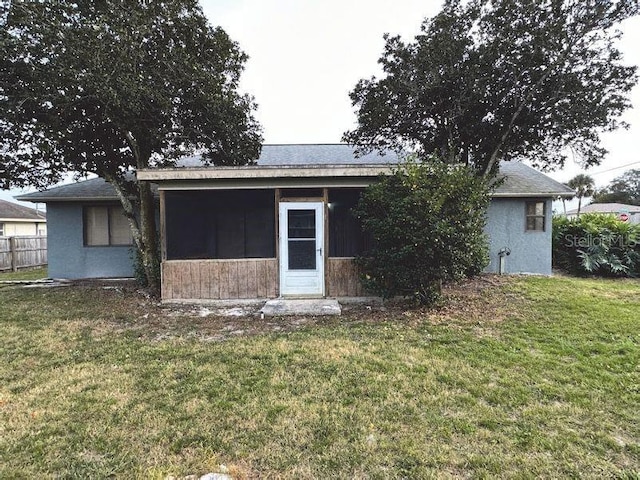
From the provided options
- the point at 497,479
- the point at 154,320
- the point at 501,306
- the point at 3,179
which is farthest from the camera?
the point at 3,179

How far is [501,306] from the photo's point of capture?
6.47m

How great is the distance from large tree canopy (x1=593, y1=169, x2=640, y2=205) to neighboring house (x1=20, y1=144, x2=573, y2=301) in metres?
40.9

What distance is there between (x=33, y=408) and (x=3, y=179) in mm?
8429

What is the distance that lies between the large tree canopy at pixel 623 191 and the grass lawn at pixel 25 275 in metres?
51.5

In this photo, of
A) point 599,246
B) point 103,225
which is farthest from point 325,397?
point 599,246

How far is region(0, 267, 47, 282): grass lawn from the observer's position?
1090 cm

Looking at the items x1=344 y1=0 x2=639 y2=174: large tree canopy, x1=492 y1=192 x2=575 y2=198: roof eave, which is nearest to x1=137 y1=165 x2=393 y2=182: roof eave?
x1=344 y1=0 x2=639 y2=174: large tree canopy

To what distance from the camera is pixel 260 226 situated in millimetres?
10703

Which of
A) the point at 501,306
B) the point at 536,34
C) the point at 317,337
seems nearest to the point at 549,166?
the point at 536,34

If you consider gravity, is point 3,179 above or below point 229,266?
above

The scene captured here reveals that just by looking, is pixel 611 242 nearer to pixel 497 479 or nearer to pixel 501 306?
pixel 501 306

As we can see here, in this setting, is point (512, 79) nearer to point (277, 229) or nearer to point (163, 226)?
point (277, 229)

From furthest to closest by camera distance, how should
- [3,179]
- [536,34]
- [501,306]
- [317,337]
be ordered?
[3,179]
[536,34]
[501,306]
[317,337]

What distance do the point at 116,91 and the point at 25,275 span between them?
894 cm
